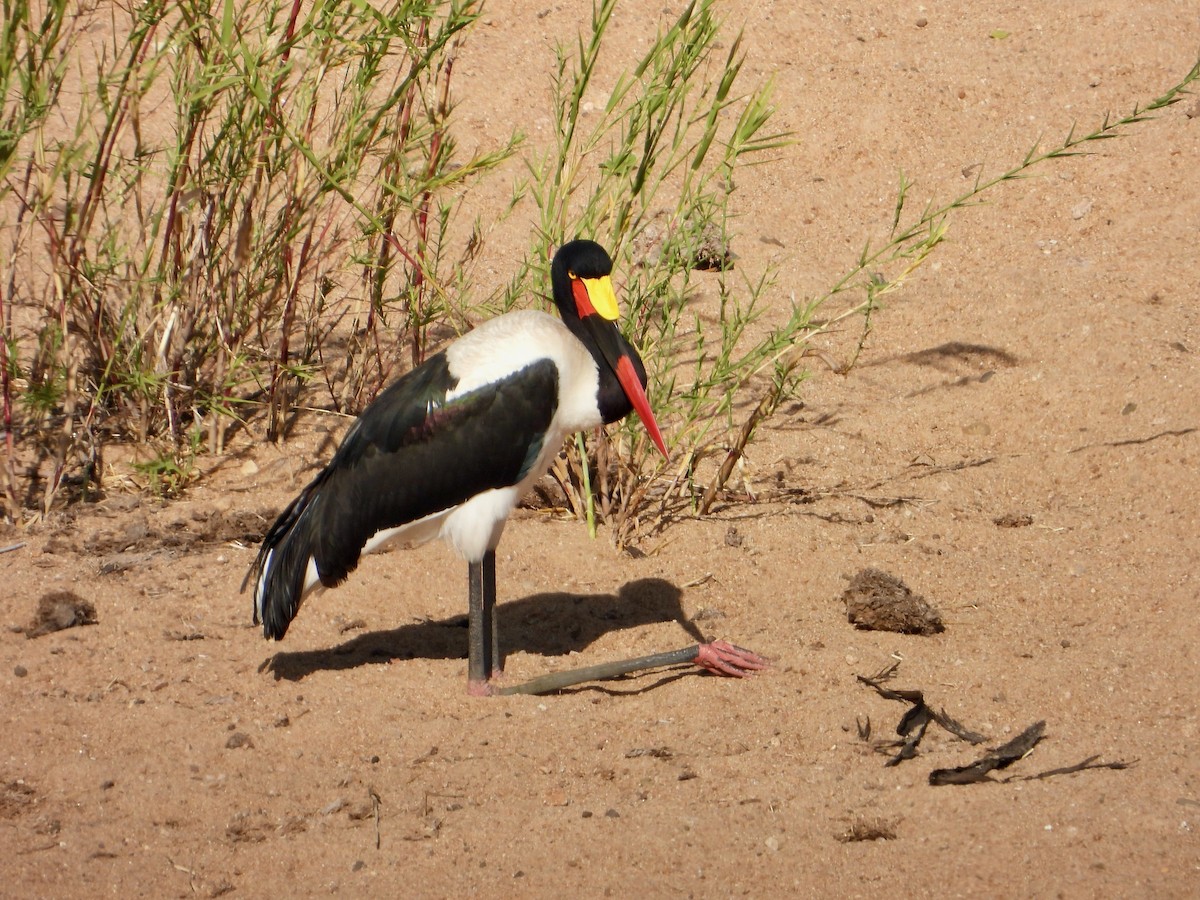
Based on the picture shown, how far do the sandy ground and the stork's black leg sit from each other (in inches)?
4.5

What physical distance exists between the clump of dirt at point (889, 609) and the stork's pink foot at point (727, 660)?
515mm

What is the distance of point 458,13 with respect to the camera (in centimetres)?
484

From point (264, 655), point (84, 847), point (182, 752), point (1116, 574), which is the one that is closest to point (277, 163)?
point (264, 655)

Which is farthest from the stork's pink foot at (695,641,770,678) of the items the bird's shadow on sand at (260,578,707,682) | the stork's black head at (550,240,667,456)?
the stork's black head at (550,240,667,456)

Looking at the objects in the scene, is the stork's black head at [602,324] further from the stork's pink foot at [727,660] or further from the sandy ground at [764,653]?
the sandy ground at [764,653]

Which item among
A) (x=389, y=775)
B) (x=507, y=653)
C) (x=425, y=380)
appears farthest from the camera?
(x=507, y=653)

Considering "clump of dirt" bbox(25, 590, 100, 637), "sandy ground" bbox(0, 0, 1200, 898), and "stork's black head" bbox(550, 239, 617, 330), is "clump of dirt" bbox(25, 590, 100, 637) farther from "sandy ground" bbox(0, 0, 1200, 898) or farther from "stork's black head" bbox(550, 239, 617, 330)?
"stork's black head" bbox(550, 239, 617, 330)

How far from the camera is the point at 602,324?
15.6 ft

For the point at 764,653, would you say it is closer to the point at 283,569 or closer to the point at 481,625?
the point at 481,625

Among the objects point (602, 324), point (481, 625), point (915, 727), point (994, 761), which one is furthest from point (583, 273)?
point (994, 761)

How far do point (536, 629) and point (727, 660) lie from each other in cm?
96

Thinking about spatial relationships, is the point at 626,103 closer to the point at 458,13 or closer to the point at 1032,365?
the point at 1032,365

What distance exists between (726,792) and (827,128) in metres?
6.52

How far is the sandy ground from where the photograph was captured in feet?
12.0
